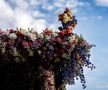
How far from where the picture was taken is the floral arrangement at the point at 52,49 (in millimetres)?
14992

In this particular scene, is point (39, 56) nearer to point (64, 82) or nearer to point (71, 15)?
point (64, 82)

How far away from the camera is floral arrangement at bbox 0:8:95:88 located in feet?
49.2

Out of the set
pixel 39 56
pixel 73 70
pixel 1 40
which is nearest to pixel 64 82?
pixel 73 70

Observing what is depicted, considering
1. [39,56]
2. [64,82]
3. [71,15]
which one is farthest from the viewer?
[71,15]

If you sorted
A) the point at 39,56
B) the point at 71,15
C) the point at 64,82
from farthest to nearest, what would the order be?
the point at 71,15 < the point at 64,82 < the point at 39,56

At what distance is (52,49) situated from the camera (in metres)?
15.0

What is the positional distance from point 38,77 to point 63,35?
7.08 ft

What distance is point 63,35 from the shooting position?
15.5 m

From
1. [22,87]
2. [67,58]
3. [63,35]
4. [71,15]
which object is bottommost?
[22,87]

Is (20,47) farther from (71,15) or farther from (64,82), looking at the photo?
(71,15)

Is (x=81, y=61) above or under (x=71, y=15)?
under

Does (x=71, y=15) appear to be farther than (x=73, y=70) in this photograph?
Yes

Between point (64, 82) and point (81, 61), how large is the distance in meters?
1.24

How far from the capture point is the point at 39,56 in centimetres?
1498
